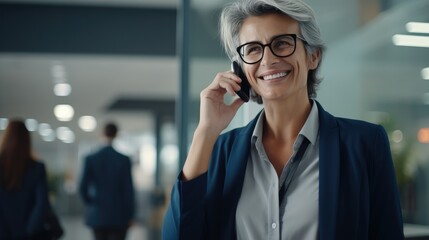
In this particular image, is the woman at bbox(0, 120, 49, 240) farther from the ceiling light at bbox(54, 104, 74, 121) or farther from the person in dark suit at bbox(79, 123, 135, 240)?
the ceiling light at bbox(54, 104, 74, 121)

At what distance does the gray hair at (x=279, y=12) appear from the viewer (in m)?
1.49

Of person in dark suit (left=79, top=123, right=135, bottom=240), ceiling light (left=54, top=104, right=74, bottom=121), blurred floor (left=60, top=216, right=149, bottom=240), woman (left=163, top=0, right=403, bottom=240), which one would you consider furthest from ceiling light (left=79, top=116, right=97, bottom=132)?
woman (left=163, top=0, right=403, bottom=240)

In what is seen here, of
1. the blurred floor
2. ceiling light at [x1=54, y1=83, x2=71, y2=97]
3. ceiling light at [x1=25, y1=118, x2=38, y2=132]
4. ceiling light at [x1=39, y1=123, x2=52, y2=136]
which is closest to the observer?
the blurred floor

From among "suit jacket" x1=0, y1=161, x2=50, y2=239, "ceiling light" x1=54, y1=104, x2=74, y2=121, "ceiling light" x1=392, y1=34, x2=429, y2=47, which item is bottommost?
"ceiling light" x1=54, y1=104, x2=74, y2=121

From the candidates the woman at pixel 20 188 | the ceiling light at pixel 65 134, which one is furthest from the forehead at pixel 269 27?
the ceiling light at pixel 65 134

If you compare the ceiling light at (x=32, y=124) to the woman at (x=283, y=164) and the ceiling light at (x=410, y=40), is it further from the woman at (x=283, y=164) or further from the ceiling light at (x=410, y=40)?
the woman at (x=283, y=164)

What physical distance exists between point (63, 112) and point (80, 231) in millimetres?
6280

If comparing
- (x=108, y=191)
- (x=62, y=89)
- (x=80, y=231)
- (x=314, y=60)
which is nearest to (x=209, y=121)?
(x=314, y=60)

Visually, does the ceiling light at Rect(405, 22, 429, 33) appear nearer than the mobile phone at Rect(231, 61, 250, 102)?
No

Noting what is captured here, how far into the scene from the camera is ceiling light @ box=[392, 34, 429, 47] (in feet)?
6.81

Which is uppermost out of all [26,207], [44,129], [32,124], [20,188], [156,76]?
[156,76]

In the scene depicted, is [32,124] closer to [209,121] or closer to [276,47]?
[209,121]

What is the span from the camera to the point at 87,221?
6035 millimetres

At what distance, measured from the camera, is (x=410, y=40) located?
216cm
